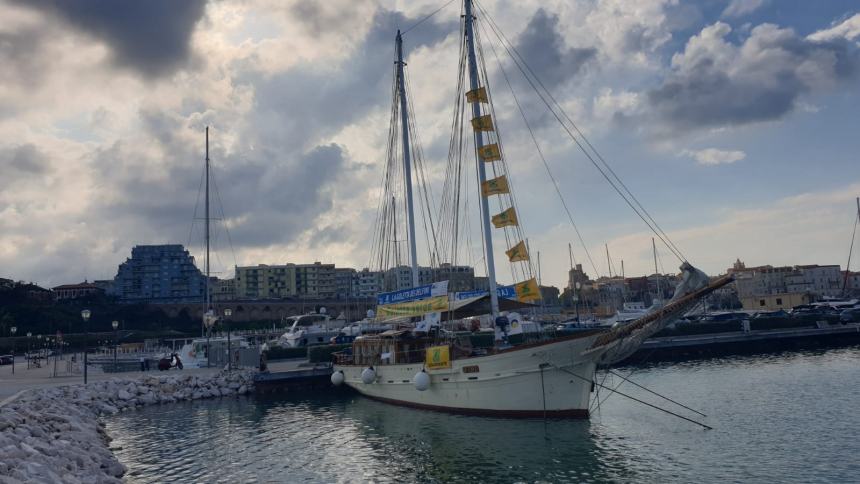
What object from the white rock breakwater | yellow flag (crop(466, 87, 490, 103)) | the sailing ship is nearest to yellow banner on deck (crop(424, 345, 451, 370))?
the sailing ship

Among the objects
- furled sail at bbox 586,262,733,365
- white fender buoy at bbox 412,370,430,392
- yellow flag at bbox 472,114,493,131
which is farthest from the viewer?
yellow flag at bbox 472,114,493,131

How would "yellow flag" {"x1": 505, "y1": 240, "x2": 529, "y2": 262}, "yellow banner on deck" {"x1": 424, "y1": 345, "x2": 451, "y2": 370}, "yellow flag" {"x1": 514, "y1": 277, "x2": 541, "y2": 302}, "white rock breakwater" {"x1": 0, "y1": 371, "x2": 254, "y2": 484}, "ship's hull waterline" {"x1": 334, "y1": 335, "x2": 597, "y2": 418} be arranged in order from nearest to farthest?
1. "white rock breakwater" {"x1": 0, "y1": 371, "x2": 254, "y2": 484}
2. "ship's hull waterline" {"x1": 334, "y1": 335, "x2": 597, "y2": 418}
3. "yellow banner on deck" {"x1": 424, "y1": 345, "x2": 451, "y2": 370}
4. "yellow flag" {"x1": 514, "y1": 277, "x2": 541, "y2": 302}
5. "yellow flag" {"x1": 505, "y1": 240, "x2": 529, "y2": 262}

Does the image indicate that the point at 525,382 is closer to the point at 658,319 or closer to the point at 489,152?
the point at 658,319

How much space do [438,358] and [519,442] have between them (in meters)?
6.56

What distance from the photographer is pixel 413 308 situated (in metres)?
30.7

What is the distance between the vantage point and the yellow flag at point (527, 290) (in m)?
26.5

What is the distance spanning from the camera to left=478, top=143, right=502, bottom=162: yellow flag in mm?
28350

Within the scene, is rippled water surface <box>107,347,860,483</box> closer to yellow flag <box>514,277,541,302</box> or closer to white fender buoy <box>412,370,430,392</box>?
white fender buoy <box>412,370,430,392</box>

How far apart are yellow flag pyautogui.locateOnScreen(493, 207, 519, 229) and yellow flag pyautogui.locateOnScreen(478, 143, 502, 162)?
288cm

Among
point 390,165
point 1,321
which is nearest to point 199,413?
point 390,165

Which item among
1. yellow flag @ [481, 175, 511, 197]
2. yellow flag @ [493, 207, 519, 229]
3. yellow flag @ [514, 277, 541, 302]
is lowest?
A: yellow flag @ [514, 277, 541, 302]

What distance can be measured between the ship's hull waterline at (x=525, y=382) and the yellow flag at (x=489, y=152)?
10.4m

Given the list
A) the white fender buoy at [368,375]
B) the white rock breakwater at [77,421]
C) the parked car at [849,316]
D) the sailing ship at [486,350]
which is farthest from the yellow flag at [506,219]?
the parked car at [849,316]

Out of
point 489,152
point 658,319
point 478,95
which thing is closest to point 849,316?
point 658,319
